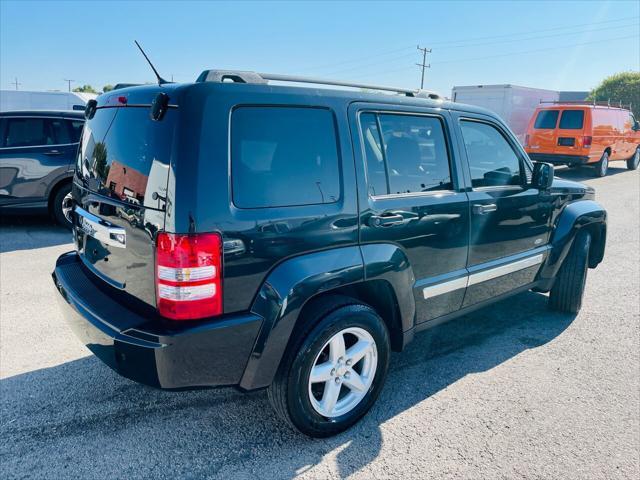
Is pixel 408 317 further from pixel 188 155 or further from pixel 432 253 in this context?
pixel 188 155

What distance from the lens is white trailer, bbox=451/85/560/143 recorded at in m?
19.2

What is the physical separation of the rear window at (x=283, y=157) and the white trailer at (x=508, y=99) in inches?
711

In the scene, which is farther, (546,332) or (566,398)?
(546,332)

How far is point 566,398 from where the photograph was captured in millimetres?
3098

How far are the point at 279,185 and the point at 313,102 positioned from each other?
0.50 m

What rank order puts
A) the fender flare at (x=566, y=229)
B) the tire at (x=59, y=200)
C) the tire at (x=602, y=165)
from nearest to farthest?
the fender flare at (x=566, y=229)
the tire at (x=59, y=200)
the tire at (x=602, y=165)

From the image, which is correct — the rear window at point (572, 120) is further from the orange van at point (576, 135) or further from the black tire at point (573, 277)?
the black tire at point (573, 277)

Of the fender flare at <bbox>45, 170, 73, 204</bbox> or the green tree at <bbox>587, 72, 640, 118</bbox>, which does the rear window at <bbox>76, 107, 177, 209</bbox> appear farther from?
the green tree at <bbox>587, 72, 640, 118</bbox>

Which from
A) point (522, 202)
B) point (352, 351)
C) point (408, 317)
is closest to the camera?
point (352, 351)

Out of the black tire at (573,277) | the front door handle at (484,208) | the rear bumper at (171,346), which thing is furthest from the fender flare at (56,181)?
the black tire at (573,277)

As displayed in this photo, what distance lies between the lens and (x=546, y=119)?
14.5 meters

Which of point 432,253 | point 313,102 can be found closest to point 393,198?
point 432,253

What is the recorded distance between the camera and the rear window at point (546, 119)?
14305 millimetres

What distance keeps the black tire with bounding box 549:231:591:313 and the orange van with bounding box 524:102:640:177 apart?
11.0 meters
